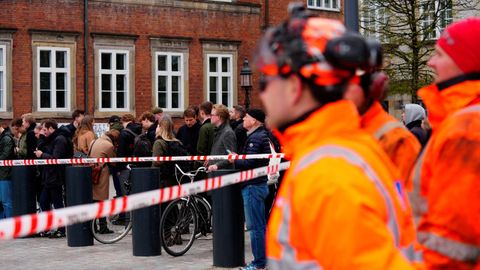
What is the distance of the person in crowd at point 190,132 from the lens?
15250mm

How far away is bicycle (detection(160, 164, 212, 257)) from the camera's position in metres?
12.2

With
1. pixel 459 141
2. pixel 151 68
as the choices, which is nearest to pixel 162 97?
pixel 151 68

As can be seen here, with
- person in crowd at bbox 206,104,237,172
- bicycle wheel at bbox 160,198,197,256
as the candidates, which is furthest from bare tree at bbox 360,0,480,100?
bicycle wheel at bbox 160,198,197,256

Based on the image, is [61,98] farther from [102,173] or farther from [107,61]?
[102,173]

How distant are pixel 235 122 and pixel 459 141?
41.4ft

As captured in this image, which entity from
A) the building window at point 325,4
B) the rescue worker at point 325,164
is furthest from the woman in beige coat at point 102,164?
the building window at point 325,4

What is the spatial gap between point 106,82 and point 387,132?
3063 centimetres

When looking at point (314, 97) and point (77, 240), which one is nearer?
point (314, 97)

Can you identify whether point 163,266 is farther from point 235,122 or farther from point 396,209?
point 396,209

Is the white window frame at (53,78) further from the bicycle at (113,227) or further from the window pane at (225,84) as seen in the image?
the bicycle at (113,227)

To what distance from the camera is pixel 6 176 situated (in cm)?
1565

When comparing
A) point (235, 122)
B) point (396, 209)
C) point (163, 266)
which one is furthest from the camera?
point (235, 122)

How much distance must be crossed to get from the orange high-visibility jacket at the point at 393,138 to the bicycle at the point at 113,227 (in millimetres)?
9318

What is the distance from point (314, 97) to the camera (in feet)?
8.50
